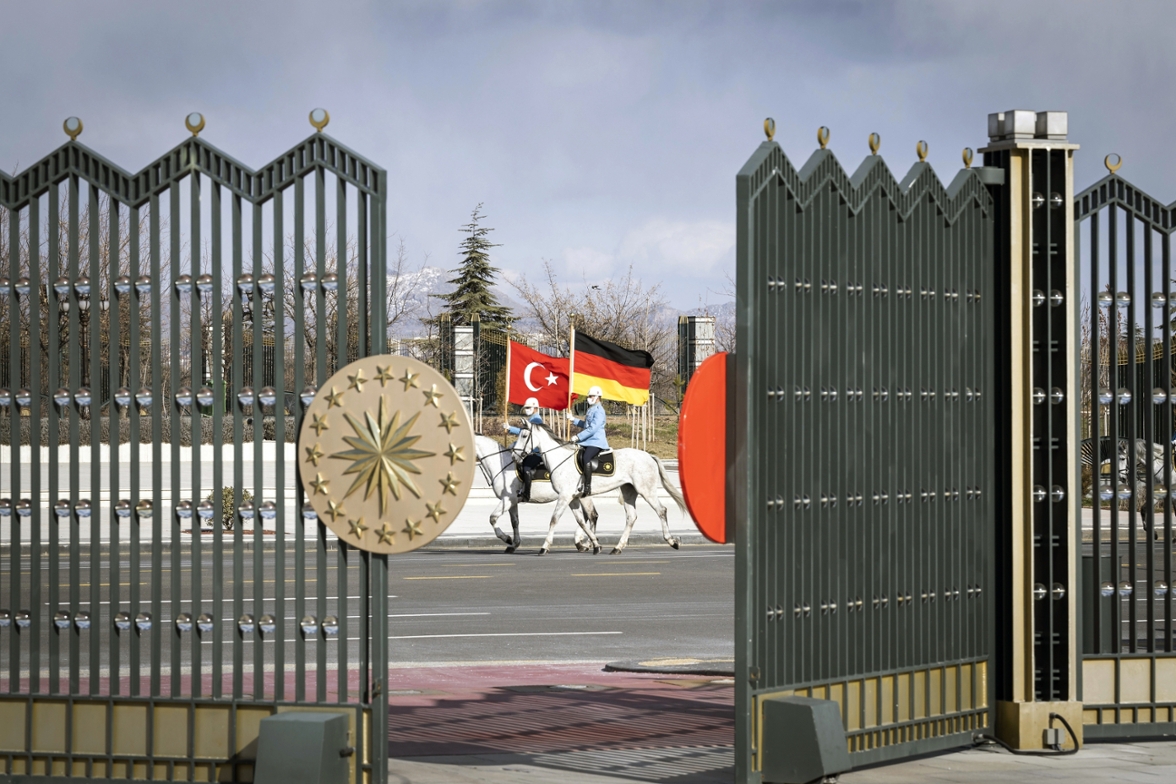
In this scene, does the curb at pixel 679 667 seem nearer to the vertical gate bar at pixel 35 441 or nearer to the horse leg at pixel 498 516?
→ the vertical gate bar at pixel 35 441

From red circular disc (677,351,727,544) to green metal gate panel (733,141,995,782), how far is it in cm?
9

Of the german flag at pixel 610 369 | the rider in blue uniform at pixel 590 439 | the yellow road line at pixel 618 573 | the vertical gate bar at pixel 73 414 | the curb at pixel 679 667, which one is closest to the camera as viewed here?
the vertical gate bar at pixel 73 414

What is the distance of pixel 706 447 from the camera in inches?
242

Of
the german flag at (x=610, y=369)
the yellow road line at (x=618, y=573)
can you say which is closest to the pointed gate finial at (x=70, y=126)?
the yellow road line at (x=618, y=573)

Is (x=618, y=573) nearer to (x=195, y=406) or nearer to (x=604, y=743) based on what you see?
(x=604, y=743)

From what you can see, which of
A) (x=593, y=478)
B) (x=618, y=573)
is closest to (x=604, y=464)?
(x=593, y=478)

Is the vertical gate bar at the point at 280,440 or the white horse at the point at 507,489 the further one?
the white horse at the point at 507,489

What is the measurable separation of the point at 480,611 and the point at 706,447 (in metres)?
10.0

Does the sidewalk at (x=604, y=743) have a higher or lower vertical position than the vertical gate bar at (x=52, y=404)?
lower

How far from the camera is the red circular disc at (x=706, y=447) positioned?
6020 millimetres

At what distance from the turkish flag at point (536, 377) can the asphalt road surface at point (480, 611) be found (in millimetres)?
5871

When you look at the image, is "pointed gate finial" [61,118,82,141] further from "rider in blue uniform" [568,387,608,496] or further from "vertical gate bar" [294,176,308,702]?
"rider in blue uniform" [568,387,608,496]

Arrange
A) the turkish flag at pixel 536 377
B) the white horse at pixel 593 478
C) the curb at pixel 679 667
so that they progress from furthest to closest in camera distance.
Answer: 1. the turkish flag at pixel 536 377
2. the white horse at pixel 593 478
3. the curb at pixel 679 667

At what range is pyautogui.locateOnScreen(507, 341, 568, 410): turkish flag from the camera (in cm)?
2902
